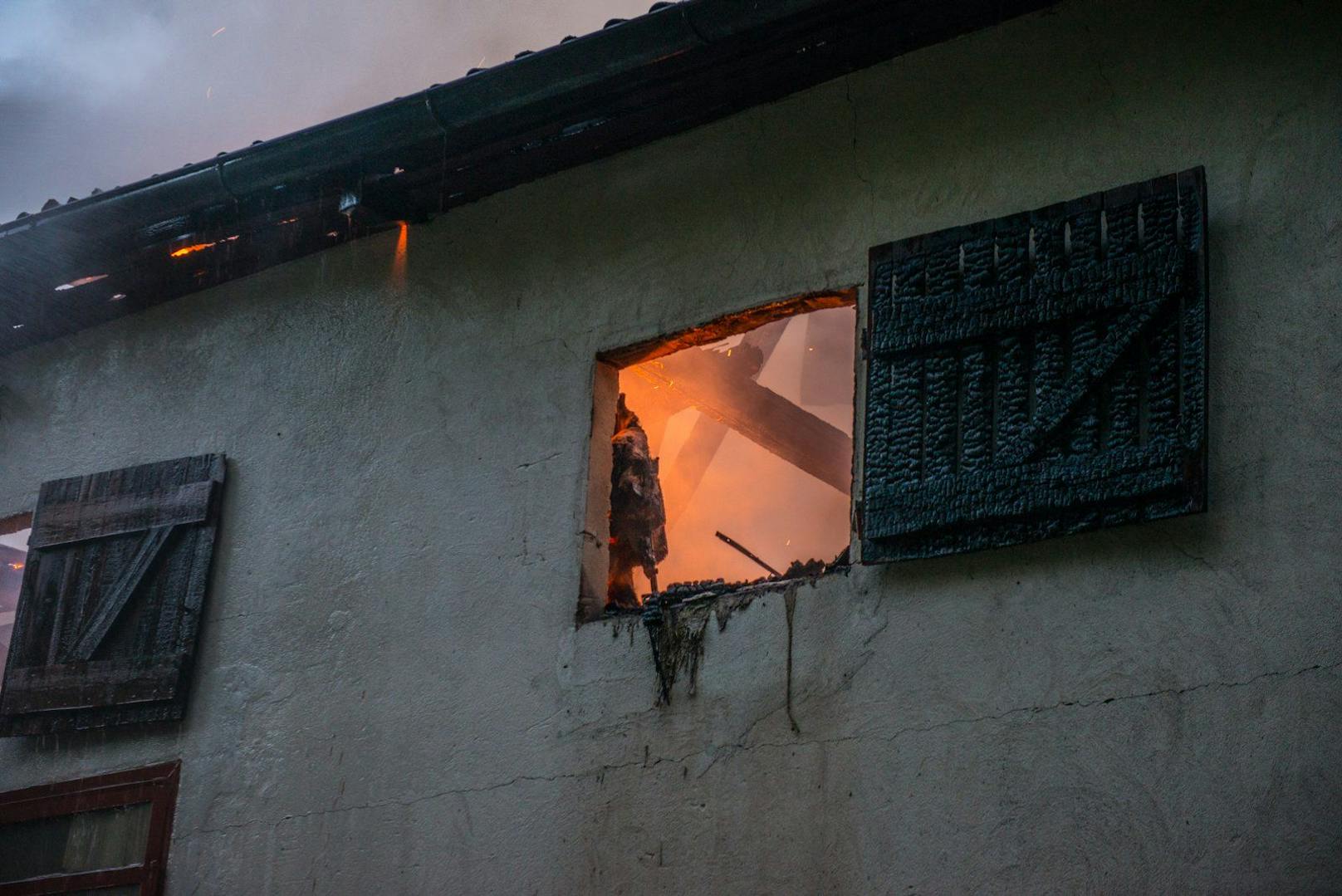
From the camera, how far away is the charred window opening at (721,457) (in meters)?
6.64

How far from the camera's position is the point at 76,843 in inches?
281

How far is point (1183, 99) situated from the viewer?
18.7 feet

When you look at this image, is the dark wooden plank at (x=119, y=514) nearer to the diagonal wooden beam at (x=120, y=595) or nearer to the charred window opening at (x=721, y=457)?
the diagonal wooden beam at (x=120, y=595)

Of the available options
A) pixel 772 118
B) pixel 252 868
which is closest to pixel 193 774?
pixel 252 868

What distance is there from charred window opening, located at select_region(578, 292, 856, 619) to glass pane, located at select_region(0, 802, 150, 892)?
2.34 m

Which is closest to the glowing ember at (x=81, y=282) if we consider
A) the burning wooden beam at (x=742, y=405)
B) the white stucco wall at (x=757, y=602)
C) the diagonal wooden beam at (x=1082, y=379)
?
the white stucco wall at (x=757, y=602)

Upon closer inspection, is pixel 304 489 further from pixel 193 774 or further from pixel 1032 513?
pixel 1032 513

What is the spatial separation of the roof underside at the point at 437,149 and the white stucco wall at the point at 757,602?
4.8 inches

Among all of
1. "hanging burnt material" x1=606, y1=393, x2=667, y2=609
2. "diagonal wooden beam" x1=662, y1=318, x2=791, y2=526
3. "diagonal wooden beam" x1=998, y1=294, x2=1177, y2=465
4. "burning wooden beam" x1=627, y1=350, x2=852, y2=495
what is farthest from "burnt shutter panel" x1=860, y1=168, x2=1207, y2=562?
"diagonal wooden beam" x1=662, y1=318, x2=791, y2=526

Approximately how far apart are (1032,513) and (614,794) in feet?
6.08

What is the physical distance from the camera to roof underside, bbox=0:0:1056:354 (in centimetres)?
627

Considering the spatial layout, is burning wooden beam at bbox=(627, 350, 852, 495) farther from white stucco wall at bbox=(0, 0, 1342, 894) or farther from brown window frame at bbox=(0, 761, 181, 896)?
brown window frame at bbox=(0, 761, 181, 896)

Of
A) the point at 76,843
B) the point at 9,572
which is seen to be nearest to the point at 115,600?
the point at 76,843

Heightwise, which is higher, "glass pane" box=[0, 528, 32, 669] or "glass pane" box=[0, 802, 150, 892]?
"glass pane" box=[0, 528, 32, 669]
